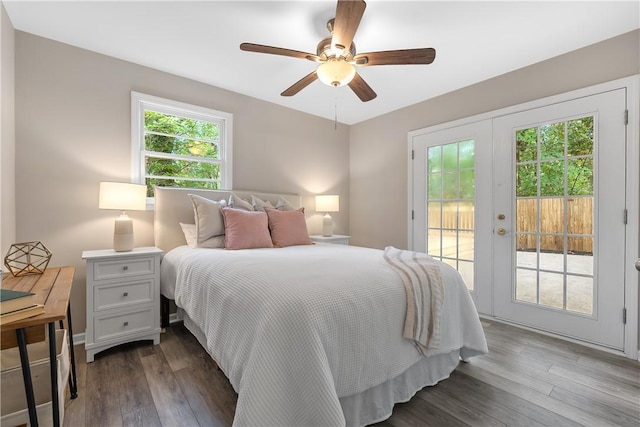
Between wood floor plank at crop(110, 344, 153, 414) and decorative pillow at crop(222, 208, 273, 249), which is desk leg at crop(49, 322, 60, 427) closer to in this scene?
wood floor plank at crop(110, 344, 153, 414)

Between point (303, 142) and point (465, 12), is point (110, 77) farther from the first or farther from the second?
point (465, 12)

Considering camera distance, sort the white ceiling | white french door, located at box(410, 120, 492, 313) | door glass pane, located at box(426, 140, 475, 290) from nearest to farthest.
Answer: the white ceiling
white french door, located at box(410, 120, 492, 313)
door glass pane, located at box(426, 140, 475, 290)

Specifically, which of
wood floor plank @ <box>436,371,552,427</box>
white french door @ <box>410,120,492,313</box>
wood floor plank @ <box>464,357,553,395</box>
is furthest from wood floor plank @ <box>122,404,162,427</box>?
white french door @ <box>410,120,492,313</box>

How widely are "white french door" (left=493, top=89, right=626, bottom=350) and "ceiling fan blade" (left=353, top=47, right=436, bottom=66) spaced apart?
58.0 inches

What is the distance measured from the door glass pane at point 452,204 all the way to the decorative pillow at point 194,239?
2.49m

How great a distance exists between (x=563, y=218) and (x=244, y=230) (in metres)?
2.87

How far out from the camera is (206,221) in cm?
253

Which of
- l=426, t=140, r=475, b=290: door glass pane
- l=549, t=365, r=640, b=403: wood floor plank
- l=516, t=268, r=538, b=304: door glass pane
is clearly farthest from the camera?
l=426, t=140, r=475, b=290: door glass pane

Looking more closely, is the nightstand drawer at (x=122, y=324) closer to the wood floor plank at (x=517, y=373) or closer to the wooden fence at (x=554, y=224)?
the wood floor plank at (x=517, y=373)

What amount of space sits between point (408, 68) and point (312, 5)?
4.02 feet

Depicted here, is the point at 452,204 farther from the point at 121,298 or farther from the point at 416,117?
the point at 121,298

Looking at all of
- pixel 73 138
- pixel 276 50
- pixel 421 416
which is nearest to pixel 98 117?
pixel 73 138

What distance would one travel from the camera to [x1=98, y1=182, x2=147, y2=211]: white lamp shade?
→ 7.19 ft

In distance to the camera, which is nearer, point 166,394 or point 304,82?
point 166,394
